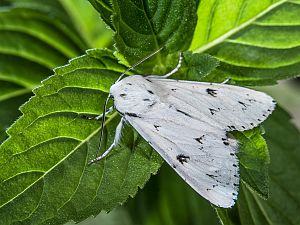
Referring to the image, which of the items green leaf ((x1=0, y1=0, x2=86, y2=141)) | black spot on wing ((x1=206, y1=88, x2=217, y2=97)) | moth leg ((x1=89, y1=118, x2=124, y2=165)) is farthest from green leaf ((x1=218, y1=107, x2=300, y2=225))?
green leaf ((x1=0, y1=0, x2=86, y2=141))

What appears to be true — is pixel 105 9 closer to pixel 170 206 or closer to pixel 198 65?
pixel 198 65

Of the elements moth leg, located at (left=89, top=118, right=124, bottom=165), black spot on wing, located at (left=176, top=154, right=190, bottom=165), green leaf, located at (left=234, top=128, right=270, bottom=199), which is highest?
moth leg, located at (left=89, top=118, right=124, bottom=165)

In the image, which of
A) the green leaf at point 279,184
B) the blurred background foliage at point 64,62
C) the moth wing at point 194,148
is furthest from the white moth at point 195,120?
the blurred background foliage at point 64,62

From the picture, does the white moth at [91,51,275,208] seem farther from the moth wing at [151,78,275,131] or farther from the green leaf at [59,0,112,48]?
the green leaf at [59,0,112,48]

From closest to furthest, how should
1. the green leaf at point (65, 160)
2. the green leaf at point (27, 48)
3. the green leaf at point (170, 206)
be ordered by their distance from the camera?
the green leaf at point (65, 160)
the green leaf at point (27, 48)
the green leaf at point (170, 206)

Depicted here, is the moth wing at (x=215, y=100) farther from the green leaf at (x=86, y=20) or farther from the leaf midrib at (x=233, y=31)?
the green leaf at (x=86, y=20)

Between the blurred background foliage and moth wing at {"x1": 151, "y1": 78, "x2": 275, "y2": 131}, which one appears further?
the blurred background foliage

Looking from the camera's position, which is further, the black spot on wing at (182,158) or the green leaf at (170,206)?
the green leaf at (170,206)

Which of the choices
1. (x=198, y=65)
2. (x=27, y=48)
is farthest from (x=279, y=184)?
(x=27, y=48)
